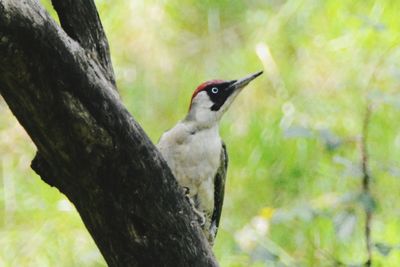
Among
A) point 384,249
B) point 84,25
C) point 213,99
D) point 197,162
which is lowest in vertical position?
point 384,249

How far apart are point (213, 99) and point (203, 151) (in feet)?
1.03

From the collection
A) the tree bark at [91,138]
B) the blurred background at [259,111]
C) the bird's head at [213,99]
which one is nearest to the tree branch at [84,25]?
the tree bark at [91,138]

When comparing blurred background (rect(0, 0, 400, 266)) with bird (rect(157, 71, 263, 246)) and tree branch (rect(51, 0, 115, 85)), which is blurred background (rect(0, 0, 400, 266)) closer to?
bird (rect(157, 71, 263, 246))

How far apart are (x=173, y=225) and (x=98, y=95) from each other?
0.43m

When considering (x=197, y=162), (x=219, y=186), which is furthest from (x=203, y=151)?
(x=219, y=186)

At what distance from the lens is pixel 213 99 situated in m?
A: 3.93

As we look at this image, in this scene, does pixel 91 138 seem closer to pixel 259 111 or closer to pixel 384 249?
pixel 384 249

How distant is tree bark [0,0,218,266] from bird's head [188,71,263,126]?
1156 millimetres

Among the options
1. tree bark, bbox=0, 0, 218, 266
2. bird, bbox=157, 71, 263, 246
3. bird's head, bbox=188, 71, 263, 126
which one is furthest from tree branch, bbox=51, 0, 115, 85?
bird's head, bbox=188, 71, 263, 126

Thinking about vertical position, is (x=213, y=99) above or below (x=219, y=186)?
above

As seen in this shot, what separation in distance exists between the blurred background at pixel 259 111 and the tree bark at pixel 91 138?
1.79 meters

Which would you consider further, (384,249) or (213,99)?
(213,99)

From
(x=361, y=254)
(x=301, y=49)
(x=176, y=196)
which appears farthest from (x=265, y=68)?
(x=176, y=196)

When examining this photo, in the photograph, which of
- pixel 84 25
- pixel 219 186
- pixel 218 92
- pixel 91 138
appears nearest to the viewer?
pixel 91 138
